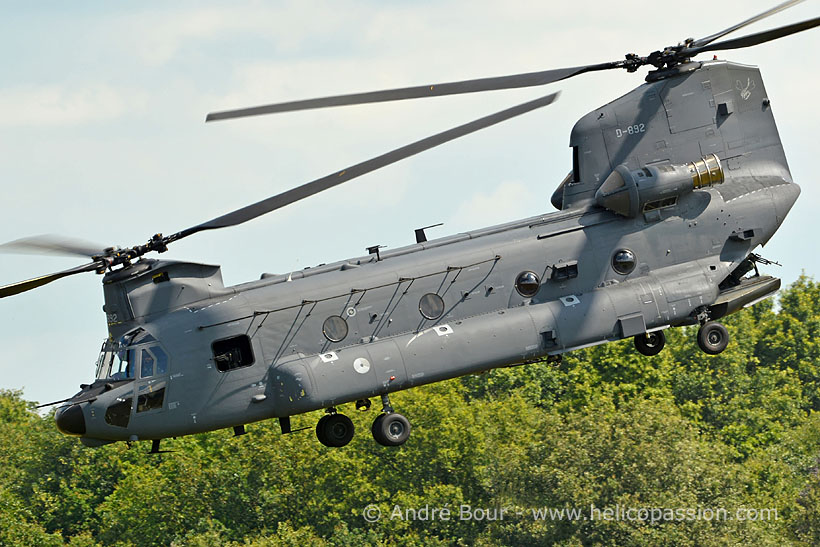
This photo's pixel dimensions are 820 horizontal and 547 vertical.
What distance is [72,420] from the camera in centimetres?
3014

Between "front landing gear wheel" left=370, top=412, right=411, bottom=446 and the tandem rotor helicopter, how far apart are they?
0.05 metres

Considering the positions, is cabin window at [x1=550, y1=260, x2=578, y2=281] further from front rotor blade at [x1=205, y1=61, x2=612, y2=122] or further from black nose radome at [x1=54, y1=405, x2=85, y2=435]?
black nose radome at [x1=54, y1=405, x2=85, y2=435]

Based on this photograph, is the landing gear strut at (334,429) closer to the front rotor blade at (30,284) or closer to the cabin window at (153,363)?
the cabin window at (153,363)

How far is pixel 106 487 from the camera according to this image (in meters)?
100

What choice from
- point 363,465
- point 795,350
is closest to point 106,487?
point 363,465

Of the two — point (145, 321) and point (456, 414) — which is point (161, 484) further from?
point (145, 321)

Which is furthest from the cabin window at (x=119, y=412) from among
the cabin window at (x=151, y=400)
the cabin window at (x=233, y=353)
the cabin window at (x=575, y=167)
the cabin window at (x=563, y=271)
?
the cabin window at (x=575, y=167)

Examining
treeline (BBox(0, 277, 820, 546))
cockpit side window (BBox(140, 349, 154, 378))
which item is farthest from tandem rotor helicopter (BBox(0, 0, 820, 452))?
treeline (BBox(0, 277, 820, 546))

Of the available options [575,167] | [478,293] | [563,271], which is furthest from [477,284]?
[575,167]

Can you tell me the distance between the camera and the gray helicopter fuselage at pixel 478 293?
99.8ft

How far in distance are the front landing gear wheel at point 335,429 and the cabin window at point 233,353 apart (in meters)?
2.59

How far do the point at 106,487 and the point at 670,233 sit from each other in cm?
7479

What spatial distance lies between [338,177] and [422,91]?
9.44 feet

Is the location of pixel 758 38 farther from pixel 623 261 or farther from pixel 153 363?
pixel 153 363
